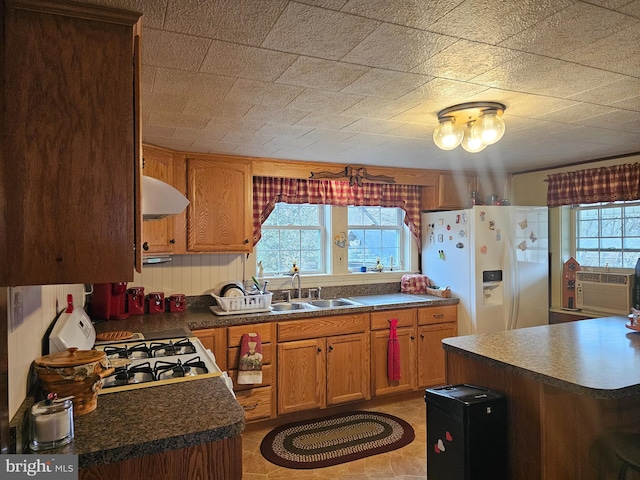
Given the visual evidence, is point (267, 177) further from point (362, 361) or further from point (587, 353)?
point (587, 353)

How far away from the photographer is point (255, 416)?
313cm

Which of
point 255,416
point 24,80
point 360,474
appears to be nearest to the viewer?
point 24,80

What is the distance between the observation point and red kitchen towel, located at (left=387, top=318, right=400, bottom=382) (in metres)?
3.55

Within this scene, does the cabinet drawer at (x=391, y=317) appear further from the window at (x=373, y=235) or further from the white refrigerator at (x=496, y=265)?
the window at (x=373, y=235)

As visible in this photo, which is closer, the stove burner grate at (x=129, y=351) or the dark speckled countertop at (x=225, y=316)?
the stove burner grate at (x=129, y=351)

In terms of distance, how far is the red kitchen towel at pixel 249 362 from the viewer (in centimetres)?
302

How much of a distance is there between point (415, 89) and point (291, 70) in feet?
1.95

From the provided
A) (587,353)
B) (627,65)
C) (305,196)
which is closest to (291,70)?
(627,65)

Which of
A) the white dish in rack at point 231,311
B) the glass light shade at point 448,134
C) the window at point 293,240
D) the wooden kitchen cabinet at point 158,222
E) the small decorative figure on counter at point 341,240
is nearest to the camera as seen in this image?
the glass light shade at point 448,134

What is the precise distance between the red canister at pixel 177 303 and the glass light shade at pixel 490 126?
2501 millimetres

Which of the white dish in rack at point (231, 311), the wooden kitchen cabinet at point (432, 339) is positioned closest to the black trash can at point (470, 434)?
the white dish in rack at point (231, 311)

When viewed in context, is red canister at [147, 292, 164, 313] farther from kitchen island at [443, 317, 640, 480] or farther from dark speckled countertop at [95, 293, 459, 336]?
kitchen island at [443, 317, 640, 480]

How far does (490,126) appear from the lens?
215 centimetres

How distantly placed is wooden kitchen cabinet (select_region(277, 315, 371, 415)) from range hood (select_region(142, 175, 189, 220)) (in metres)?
1.65
